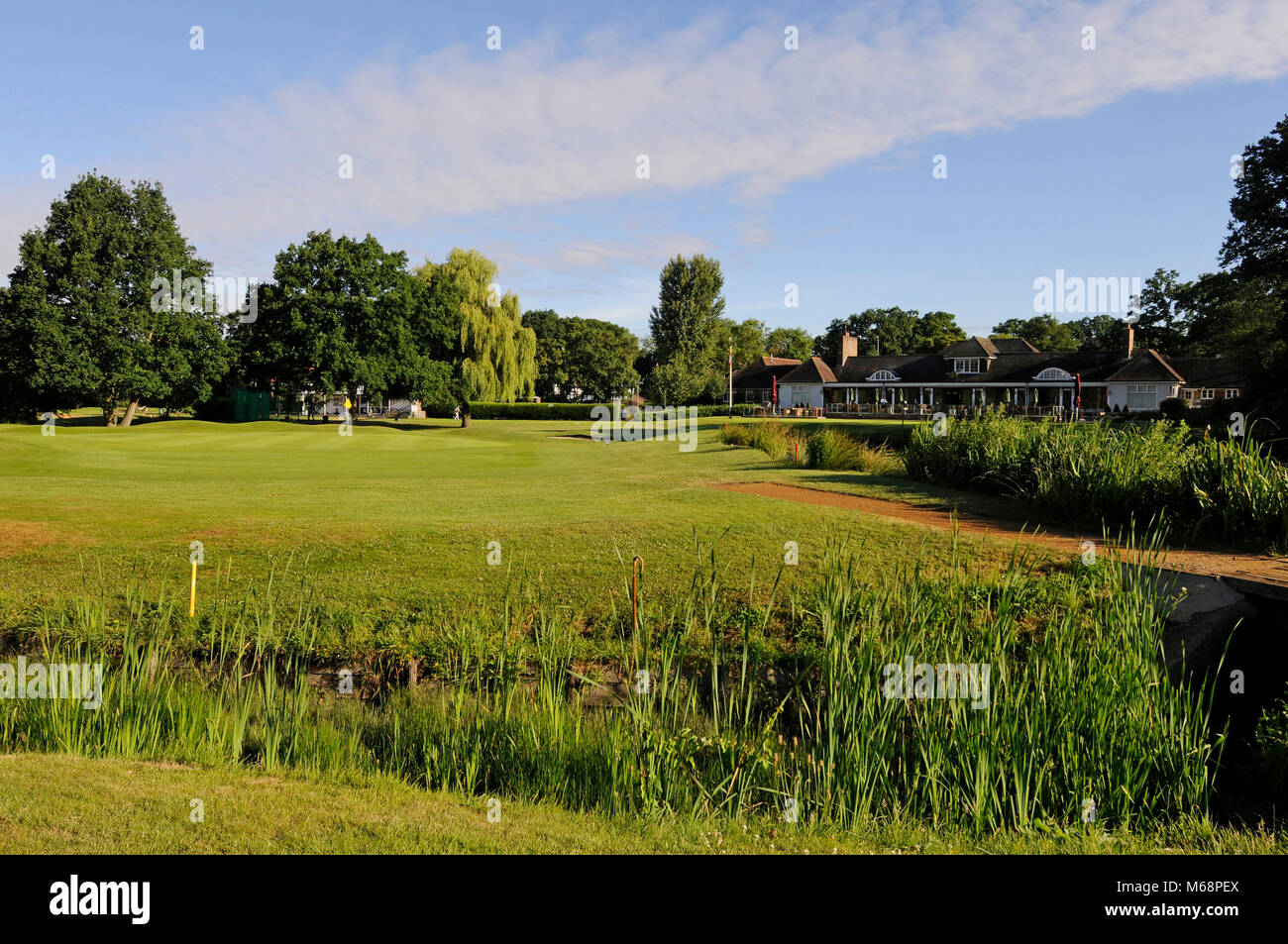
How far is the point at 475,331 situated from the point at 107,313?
1993 cm

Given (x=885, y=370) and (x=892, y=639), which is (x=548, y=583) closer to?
(x=892, y=639)

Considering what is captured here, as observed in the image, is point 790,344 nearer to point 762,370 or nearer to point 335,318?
point 762,370

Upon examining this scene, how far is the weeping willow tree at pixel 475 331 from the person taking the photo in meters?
53.6

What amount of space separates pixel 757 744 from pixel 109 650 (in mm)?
6823

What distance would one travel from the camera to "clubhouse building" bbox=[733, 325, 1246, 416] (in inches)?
2483

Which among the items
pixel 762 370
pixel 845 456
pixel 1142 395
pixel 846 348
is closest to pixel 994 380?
pixel 1142 395

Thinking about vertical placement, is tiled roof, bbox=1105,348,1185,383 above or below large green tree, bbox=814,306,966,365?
below

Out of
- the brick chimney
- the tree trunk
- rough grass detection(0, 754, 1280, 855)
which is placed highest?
the brick chimney

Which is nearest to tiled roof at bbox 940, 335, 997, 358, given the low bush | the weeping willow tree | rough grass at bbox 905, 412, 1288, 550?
the weeping willow tree

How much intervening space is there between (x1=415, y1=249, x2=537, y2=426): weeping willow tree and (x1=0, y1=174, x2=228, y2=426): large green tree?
13.0m

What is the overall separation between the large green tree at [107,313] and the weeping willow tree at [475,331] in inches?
513

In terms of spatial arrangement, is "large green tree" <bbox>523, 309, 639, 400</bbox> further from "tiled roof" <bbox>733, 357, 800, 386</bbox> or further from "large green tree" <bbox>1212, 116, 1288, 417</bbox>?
"large green tree" <bbox>1212, 116, 1288, 417</bbox>

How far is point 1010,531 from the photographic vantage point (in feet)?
39.7

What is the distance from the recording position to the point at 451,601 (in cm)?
970
